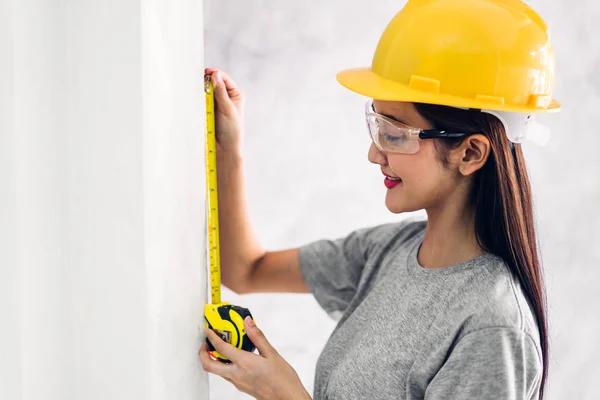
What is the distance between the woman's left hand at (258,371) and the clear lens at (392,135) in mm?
384

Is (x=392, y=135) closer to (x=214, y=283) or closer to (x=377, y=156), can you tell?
(x=377, y=156)

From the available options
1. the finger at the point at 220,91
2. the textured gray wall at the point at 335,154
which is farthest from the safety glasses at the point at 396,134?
the textured gray wall at the point at 335,154

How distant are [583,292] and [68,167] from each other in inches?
72.5

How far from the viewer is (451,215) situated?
4.15 feet

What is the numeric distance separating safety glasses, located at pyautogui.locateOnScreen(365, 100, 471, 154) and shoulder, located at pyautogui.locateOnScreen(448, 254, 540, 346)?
0.24m

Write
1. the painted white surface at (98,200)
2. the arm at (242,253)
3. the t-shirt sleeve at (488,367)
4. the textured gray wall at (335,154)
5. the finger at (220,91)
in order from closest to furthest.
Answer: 1. the painted white surface at (98,200)
2. the t-shirt sleeve at (488,367)
3. the finger at (220,91)
4. the arm at (242,253)
5. the textured gray wall at (335,154)

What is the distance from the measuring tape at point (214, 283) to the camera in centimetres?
116

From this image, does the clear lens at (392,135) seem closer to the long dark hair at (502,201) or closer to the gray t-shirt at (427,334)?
the long dark hair at (502,201)

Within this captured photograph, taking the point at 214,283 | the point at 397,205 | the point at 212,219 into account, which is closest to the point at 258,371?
the point at 214,283

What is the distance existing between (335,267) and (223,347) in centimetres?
48

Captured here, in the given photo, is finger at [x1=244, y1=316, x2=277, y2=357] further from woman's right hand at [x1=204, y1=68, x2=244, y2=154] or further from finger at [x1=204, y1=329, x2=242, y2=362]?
woman's right hand at [x1=204, y1=68, x2=244, y2=154]

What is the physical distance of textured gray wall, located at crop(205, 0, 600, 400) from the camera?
6.43ft

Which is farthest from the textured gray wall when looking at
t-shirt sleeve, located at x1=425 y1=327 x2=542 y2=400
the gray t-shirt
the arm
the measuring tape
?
t-shirt sleeve, located at x1=425 y1=327 x2=542 y2=400

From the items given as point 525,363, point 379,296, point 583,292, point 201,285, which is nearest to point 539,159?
point 583,292
